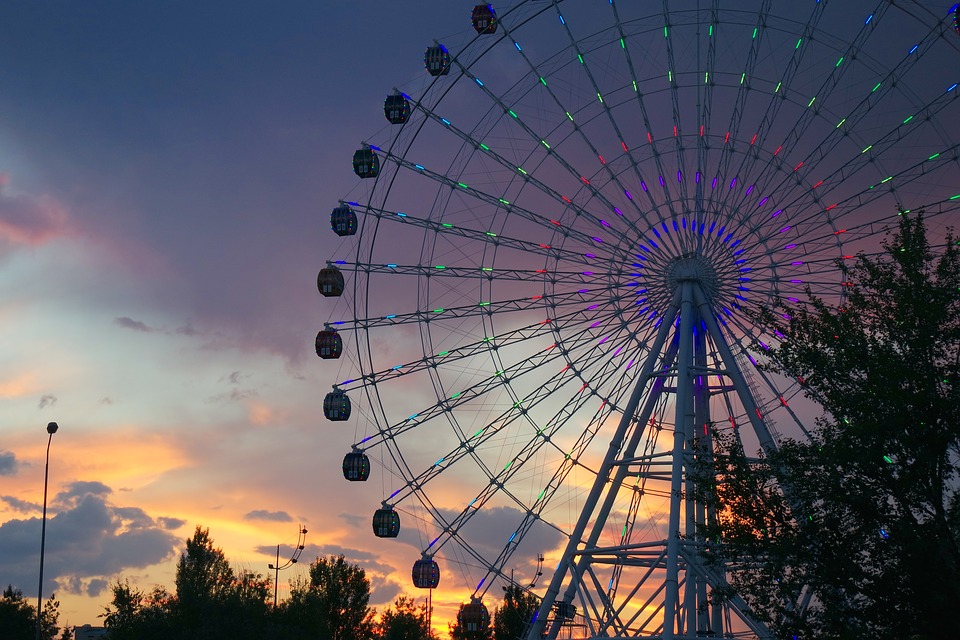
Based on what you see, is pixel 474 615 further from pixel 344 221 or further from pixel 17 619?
pixel 17 619

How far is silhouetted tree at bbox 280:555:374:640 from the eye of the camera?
83.7 m

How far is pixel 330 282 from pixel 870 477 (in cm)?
2362

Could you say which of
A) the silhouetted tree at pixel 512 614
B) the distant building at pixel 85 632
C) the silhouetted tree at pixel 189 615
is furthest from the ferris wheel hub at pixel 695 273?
the distant building at pixel 85 632

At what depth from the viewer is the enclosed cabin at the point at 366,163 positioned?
45125mm

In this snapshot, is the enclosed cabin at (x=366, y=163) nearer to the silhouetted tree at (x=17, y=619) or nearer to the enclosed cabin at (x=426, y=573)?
the enclosed cabin at (x=426, y=573)

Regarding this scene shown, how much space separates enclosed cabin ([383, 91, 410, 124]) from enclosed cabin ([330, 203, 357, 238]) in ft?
12.7

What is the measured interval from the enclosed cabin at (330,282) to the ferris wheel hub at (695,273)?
41.5 ft

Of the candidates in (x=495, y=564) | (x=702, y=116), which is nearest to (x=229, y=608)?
(x=495, y=564)

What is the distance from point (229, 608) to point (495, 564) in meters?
29.7

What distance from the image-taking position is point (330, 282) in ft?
147

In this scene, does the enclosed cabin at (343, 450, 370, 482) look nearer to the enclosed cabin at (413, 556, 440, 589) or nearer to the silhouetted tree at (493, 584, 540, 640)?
the enclosed cabin at (413, 556, 440, 589)

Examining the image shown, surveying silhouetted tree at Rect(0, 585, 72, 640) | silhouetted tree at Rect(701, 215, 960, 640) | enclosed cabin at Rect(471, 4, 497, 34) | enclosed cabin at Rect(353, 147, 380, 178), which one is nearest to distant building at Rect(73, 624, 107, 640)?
silhouetted tree at Rect(0, 585, 72, 640)

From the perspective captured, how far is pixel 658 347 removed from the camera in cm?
3988

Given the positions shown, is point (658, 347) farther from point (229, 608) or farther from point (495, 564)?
point (229, 608)
